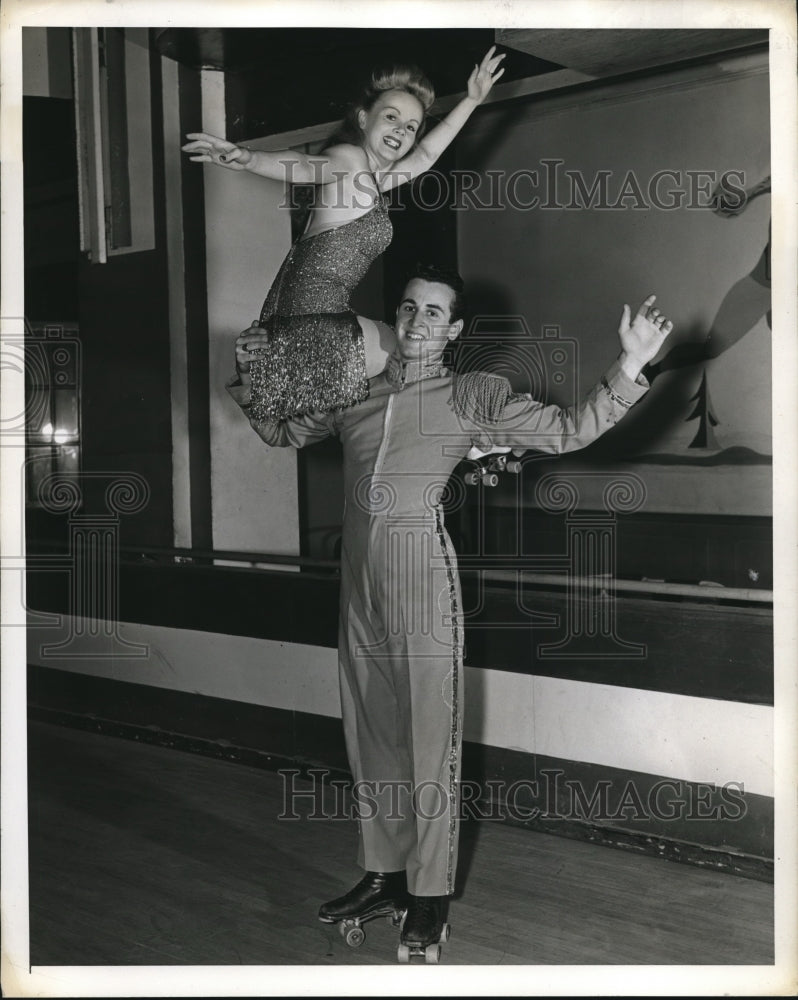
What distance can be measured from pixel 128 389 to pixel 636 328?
2.88m

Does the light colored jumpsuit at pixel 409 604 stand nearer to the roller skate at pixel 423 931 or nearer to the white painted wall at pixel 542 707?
the roller skate at pixel 423 931

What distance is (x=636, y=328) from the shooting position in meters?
2.54

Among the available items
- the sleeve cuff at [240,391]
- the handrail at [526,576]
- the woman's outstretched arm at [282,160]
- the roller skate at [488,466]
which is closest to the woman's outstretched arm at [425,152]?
the woman's outstretched arm at [282,160]

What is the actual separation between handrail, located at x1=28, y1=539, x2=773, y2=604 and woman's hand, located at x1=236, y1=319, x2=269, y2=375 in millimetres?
1212

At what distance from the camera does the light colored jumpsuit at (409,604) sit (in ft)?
9.01

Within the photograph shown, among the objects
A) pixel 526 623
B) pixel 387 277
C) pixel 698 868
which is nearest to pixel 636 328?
pixel 526 623

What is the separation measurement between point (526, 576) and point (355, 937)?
1342mm

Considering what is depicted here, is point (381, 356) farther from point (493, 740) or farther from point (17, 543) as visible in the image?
point (493, 740)

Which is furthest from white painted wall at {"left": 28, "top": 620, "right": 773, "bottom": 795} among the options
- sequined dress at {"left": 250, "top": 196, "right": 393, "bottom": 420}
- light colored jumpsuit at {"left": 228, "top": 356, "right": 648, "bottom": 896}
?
sequined dress at {"left": 250, "top": 196, "right": 393, "bottom": 420}

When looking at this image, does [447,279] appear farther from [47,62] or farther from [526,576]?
[47,62]

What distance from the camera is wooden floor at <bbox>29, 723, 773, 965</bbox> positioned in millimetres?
2762

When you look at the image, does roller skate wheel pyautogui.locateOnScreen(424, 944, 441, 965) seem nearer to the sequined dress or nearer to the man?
the man

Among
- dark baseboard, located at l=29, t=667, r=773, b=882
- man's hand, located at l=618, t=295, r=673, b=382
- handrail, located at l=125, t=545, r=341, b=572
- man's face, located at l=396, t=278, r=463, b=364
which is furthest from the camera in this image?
handrail, located at l=125, t=545, r=341, b=572

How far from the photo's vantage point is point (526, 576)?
371 centimetres
